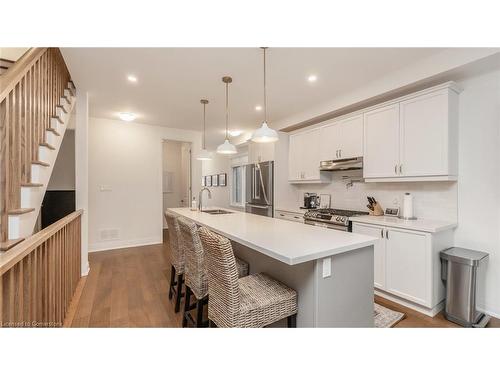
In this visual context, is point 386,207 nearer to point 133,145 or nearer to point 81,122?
point 81,122

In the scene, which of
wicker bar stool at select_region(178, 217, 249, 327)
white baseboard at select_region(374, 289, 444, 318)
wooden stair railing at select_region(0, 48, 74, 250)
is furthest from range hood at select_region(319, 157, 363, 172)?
wooden stair railing at select_region(0, 48, 74, 250)

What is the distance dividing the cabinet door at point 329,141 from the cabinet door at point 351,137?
0.25 feet

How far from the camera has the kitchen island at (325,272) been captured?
137 cm

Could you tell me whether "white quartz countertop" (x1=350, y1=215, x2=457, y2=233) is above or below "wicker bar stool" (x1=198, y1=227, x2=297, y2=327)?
above

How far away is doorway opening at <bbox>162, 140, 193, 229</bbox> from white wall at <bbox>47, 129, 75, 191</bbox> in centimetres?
250

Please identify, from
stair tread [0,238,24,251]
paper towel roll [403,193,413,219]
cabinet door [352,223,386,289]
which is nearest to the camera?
stair tread [0,238,24,251]

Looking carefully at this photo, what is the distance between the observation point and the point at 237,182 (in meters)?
7.22

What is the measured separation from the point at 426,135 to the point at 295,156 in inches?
83.2

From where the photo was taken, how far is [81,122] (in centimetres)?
327

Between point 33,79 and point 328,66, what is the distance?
2712mm

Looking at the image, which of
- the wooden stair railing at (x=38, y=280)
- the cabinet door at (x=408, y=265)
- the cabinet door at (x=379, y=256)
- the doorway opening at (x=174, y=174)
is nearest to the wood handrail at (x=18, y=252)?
the wooden stair railing at (x=38, y=280)

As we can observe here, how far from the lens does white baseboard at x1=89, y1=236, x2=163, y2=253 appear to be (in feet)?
14.5

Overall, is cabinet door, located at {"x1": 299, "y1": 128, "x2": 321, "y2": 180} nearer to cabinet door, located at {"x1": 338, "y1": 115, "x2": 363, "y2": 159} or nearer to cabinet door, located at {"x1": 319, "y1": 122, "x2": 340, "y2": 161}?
cabinet door, located at {"x1": 319, "y1": 122, "x2": 340, "y2": 161}
